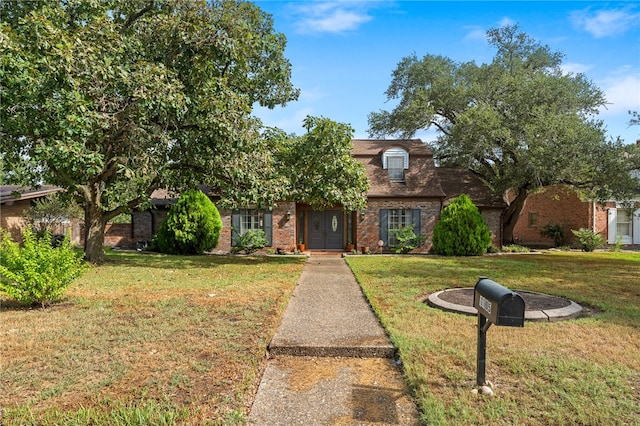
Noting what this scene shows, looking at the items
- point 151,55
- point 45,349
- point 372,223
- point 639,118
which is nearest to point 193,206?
point 151,55

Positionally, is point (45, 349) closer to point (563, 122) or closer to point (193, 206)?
point (193, 206)

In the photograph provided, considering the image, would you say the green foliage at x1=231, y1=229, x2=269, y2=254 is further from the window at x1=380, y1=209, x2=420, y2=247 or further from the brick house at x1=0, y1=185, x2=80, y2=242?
the brick house at x1=0, y1=185, x2=80, y2=242

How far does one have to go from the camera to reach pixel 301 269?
11930mm

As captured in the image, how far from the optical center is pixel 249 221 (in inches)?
728

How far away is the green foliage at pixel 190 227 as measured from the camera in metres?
16.5

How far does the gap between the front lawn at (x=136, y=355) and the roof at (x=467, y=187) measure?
1485 cm

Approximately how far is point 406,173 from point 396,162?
76 cm

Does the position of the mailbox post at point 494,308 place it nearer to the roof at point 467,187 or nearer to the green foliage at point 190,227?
the green foliage at point 190,227

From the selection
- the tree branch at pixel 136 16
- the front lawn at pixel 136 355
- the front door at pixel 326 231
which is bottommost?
the front lawn at pixel 136 355

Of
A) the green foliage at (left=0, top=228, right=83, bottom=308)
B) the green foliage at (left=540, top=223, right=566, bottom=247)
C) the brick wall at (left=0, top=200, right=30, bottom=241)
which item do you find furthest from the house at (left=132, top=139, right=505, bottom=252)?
the green foliage at (left=0, top=228, right=83, bottom=308)

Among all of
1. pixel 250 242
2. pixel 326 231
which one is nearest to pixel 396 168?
pixel 326 231

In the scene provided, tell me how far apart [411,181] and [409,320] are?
14294mm

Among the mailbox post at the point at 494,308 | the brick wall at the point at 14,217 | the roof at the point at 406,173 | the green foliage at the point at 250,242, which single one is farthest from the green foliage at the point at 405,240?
the brick wall at the point at 14,217

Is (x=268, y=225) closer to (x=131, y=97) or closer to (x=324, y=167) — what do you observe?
(x=324, y=167)
